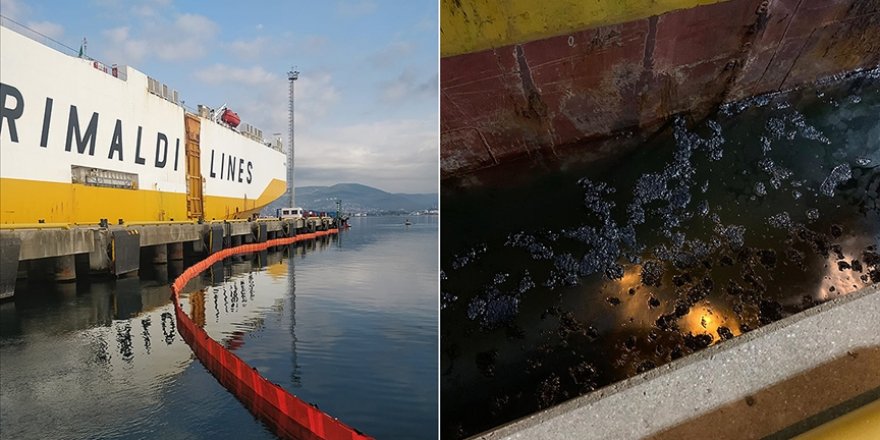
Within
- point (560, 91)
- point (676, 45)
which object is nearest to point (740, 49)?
point (676, 45)

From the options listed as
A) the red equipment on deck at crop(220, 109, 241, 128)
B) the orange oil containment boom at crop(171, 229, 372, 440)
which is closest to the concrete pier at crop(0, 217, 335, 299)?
the orange oil containment boom at crop(171, 229, 372, 440)

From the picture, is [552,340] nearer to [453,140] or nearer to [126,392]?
[453,140]

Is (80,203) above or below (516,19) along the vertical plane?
below

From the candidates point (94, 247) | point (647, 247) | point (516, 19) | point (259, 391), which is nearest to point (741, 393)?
point (647, 247)

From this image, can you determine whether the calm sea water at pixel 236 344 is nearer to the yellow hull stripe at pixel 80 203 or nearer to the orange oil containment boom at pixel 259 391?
the orange oil containment boom at pixel 259 391

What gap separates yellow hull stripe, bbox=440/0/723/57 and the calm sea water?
1.97 feet

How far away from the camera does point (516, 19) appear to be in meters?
1.51

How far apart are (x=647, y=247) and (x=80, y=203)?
1.92 metres

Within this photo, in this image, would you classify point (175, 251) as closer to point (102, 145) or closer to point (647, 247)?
point (102, 145)

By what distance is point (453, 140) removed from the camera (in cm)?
160

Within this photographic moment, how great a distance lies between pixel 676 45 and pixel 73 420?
7.60ft

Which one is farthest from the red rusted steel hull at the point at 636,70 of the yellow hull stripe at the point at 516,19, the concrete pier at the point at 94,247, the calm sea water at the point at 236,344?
the concrete pier at the point at 94,247

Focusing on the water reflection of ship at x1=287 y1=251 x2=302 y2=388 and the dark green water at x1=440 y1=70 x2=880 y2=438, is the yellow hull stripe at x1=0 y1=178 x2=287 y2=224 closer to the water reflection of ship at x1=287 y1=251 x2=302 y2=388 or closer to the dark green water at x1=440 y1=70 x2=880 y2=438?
the water reflection of ship at x1=287 y1=251 x2=302 y2=388

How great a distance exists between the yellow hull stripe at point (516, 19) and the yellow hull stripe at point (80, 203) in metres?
0.90
